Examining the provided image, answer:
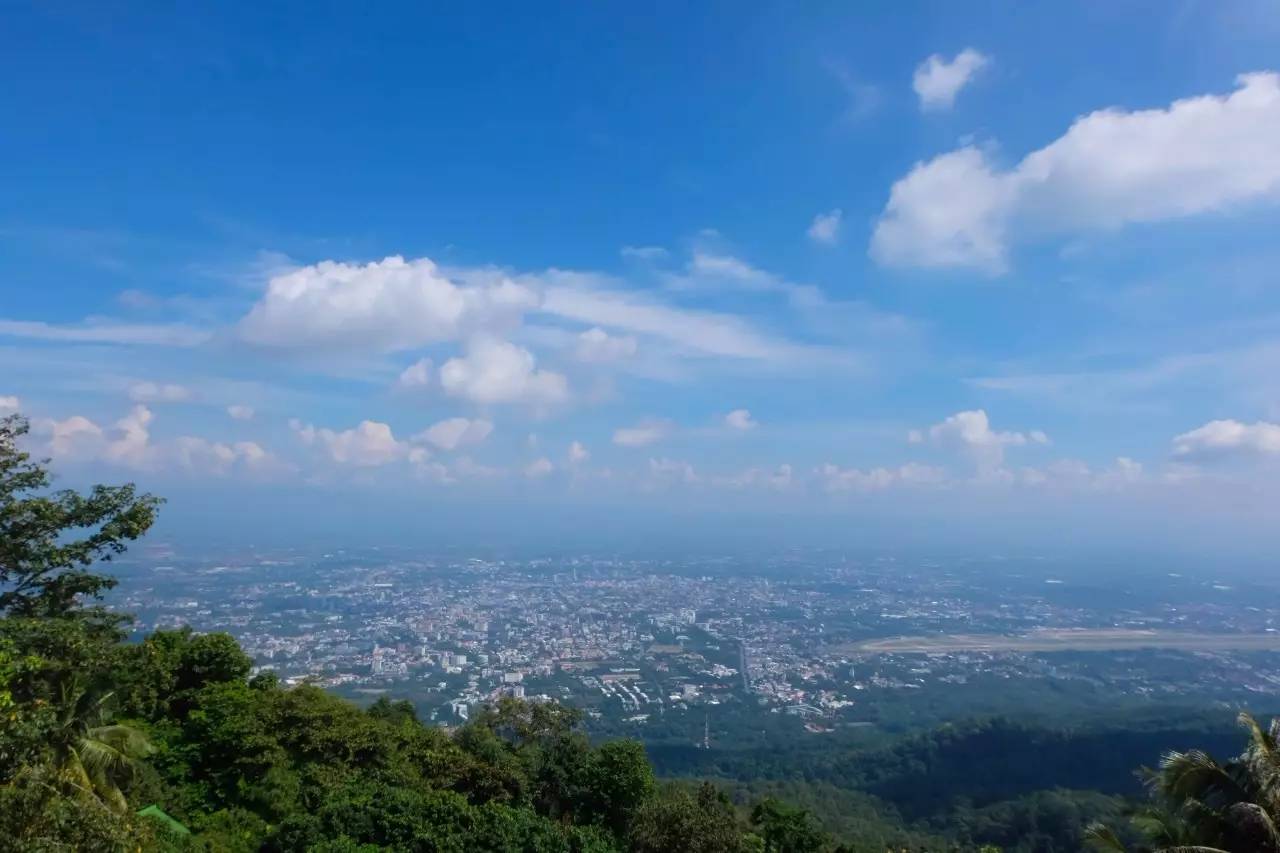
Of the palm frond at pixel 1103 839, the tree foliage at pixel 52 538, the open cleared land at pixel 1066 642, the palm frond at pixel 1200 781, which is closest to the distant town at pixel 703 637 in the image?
the open cleared land at pixel 1066 642

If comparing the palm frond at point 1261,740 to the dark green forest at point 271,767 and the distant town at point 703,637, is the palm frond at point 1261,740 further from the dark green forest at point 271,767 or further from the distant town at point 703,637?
the distant town at point 703,637

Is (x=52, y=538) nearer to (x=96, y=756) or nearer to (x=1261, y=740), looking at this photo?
(x=96, y=756)

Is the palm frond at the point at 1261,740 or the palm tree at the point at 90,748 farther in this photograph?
the palm tree at the point at 90,748

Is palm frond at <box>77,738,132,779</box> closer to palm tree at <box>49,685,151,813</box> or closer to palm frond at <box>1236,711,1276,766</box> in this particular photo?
palm tree at <box>49,685,151,813</box>

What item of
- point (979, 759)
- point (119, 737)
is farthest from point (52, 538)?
point (979, 759)

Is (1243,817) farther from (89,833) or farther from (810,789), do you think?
(810,789)

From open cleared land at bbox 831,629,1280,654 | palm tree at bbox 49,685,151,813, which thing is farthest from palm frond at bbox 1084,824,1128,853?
open cleared land at bbox 831,629,1280,654

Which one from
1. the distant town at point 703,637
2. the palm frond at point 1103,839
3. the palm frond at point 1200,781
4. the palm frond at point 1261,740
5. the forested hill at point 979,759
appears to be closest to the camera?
the palm frond at point 1261,740
